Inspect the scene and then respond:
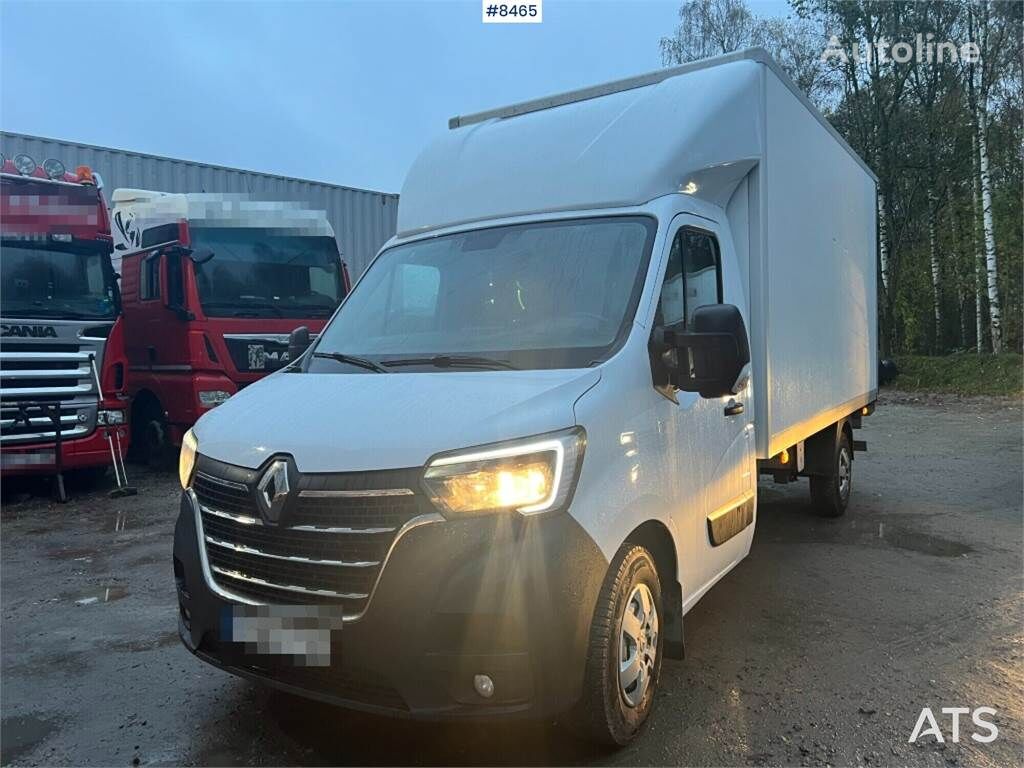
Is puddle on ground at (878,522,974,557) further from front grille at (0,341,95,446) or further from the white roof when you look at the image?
front grille at (0,341,95,446)

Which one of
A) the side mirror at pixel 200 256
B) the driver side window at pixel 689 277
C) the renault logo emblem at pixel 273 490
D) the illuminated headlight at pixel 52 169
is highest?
the illuminated headlight at pixel 52 169

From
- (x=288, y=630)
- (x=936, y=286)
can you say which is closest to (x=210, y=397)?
(x=288, y=630)

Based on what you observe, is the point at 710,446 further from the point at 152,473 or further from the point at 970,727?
the point at 152,473

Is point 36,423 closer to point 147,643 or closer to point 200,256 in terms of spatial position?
point 200,256

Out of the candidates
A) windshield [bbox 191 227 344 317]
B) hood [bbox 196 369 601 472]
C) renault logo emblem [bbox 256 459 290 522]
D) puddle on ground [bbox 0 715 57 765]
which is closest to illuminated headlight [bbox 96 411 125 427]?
windshield [bbox 191 227 344 317]

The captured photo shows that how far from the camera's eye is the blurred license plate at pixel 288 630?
2514 millimetres

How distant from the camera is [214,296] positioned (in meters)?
8.95

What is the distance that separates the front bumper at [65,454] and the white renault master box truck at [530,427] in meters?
5.18

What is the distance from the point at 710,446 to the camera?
359 cm

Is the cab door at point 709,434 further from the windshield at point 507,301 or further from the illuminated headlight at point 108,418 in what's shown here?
the illuminated headlight at point 108,418

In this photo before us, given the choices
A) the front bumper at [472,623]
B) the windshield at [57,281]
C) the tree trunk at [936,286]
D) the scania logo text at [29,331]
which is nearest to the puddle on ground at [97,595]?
the front bumper at [472,623]

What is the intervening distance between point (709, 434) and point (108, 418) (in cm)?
712

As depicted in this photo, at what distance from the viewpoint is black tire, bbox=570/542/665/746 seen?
262cm

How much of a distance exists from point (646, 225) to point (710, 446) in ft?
3.56
